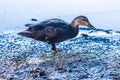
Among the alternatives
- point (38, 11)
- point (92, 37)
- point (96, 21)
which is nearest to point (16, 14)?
point (38, 11)

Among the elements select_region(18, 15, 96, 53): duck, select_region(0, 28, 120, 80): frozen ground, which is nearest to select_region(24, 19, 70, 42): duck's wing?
select_region(18, 15, 96, 53): duck

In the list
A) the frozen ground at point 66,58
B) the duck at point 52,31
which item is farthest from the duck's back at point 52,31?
the frozen ground at point 66,58

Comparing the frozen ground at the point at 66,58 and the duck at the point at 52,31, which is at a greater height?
the duck at the point at 52,31

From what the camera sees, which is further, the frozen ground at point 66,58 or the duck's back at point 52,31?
the duck's back at point 52,31

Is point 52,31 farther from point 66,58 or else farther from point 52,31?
point 66,58

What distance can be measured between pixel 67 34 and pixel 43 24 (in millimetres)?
530

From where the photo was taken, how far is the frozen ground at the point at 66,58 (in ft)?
22.5

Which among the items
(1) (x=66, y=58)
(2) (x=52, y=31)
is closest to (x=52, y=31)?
(2) (x=52, y=31)

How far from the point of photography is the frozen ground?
6.86 meters

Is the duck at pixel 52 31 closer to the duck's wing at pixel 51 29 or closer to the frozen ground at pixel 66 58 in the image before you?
the duck's wing at pixel 51 29

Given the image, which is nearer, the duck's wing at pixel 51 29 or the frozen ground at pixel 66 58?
the frozen ground at pixel 66 58

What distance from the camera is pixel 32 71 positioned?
7.05 m

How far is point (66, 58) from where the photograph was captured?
805 cm

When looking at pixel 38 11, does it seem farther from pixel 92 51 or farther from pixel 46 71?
pixel 46 71
